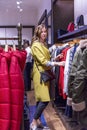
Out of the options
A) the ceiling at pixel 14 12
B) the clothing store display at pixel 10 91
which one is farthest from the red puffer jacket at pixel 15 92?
the ceiling at pixel 14 12

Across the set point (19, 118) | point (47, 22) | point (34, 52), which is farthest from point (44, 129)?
point (47, 22)

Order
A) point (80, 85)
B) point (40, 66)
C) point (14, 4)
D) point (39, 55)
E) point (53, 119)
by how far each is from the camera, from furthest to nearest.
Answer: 1. point (14, 4)
2. point (53, 119)
3. point (40, 66)
4. point (39, 55)
5. point (80, 85)

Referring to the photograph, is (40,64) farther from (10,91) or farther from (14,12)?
(14,12)

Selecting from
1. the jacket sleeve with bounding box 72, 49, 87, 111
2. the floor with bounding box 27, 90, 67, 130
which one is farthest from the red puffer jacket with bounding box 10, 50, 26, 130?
the floor with bounding box 27, 90, 67, 130

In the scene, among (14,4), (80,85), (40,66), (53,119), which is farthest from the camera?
(14,4)

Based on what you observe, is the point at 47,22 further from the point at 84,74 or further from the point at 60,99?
the point at 84,74

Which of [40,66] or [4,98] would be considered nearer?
[4,98]

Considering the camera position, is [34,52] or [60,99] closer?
[34,52]

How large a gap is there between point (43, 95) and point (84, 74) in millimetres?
1397

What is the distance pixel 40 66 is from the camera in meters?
3.74


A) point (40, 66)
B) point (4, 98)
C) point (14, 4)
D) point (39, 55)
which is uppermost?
point (14, 4)

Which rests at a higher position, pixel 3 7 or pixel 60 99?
pixel 3 7

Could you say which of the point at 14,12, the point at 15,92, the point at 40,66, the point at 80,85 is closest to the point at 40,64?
the point at 40,66

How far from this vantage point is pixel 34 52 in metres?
3.69
